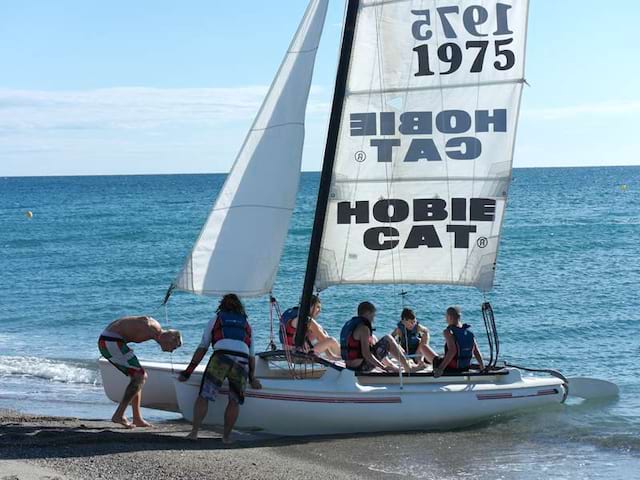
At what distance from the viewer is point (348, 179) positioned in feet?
Answer: 39.3

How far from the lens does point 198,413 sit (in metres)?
10.4

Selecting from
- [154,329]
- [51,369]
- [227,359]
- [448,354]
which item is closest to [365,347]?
[448,354]

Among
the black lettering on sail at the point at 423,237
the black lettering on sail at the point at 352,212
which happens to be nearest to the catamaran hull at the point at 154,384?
the black lettering on sail at the point at 352,212

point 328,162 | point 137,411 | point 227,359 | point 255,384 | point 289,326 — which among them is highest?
point 328,162

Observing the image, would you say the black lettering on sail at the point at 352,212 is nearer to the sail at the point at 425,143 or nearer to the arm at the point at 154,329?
the sail at the point at 425,143

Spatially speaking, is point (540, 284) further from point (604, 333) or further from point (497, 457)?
point (497, 457)

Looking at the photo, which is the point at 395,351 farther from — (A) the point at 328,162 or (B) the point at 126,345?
(B) the point at 126,345

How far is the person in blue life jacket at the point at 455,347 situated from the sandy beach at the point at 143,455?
1.81 m

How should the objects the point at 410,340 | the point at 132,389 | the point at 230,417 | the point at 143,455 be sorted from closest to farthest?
the point at 143,455 → the point at 230,417 → the point at 132,389 → the point at 410,340

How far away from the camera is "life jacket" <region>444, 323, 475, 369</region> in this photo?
1171cm

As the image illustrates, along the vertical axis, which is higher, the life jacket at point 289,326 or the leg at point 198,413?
the life jacket at point 289,326

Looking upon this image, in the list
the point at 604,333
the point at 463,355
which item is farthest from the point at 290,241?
the point at 463,355

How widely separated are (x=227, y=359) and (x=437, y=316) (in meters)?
11.6

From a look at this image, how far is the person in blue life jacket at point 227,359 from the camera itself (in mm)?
10203
